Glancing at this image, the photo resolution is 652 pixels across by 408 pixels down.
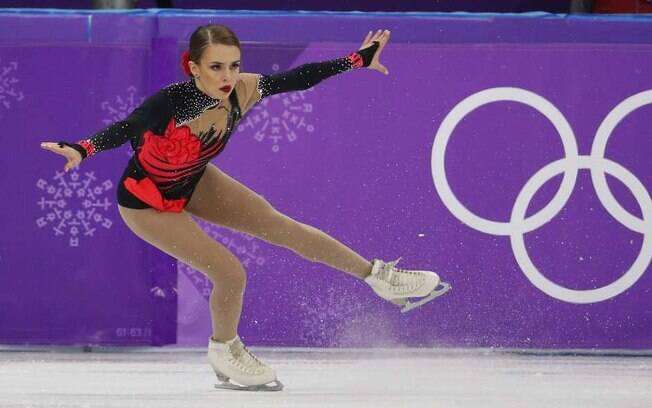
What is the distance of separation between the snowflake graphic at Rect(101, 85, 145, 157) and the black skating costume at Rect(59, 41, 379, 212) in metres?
1.54

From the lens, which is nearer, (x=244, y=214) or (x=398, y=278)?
(x=244, y=214)

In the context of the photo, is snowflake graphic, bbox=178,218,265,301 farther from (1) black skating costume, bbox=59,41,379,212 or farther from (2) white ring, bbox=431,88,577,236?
(1) black skating costume, bbox=59,41,379,212

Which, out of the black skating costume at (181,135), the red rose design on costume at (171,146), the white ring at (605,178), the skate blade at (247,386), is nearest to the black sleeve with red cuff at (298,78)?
the black skating costume at (181,135)

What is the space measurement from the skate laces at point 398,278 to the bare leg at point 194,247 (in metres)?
0.64

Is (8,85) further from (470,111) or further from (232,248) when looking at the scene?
(470,111)

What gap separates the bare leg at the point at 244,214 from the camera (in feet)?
20.8

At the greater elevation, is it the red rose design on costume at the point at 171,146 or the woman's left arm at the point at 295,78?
the woman's left arm at the point at 295,78

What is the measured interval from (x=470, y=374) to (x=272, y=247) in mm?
1381

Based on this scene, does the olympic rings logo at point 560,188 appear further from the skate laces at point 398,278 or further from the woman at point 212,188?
the woman at point 212,188

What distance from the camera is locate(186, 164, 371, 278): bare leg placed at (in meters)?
6.33

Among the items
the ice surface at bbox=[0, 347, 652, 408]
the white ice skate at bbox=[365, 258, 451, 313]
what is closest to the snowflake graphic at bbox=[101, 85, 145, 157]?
the ice surface at bbox=[0, 347, 652, 408]

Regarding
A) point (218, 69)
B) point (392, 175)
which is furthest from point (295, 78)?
point (392, 175)

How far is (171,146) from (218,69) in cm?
37

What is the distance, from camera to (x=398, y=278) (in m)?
6.54
